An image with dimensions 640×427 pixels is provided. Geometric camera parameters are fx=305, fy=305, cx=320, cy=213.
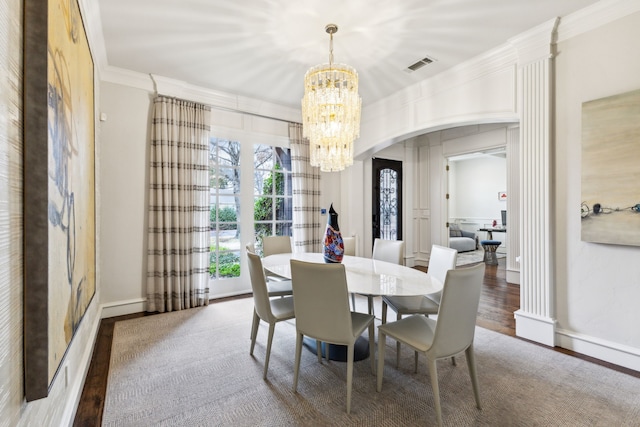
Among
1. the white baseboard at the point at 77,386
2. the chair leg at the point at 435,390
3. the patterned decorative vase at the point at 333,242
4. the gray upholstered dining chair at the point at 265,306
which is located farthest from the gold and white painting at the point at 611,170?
the white baseboard at the point at 77,386

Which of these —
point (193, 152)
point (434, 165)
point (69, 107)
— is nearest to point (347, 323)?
point (69, 107)

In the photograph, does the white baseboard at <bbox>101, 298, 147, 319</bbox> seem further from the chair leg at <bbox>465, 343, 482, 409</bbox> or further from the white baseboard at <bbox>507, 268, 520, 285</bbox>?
the white baseboard at <bbox>507, 268, 520, 285</bbox>

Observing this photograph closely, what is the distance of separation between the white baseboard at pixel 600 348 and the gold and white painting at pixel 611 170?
0.82 metres

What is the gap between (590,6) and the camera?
244 cm

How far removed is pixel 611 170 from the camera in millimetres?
2375

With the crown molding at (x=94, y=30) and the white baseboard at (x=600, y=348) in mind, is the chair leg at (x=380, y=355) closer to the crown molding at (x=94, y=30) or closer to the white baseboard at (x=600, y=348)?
the white baseboard at (x=600, y=348)

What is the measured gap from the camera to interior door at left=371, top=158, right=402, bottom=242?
609cm

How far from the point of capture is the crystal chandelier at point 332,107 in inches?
105

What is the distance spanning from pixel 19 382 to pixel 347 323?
1444mm

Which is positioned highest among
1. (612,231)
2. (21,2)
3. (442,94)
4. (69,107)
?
(442,94)

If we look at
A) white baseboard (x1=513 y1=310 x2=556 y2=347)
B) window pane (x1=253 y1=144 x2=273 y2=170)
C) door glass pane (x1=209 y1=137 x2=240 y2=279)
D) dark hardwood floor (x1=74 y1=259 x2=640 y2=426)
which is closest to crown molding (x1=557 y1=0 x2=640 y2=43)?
white baseboard (x1=513 y1=310 x2=556 y2=347)

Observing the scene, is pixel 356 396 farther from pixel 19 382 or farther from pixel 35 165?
pixel 35 165

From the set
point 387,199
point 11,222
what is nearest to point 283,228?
point 387,199

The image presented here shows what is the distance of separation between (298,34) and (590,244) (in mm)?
3080
